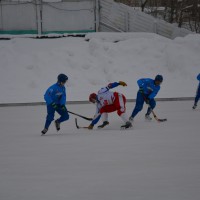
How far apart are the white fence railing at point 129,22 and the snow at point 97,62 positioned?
104 cm

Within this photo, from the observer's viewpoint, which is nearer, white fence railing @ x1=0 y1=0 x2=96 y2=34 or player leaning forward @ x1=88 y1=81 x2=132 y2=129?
player leaning forward @ x1=88 y1=81 x2=132 y2=129

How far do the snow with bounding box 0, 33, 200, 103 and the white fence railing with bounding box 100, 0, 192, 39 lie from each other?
40.8 inches

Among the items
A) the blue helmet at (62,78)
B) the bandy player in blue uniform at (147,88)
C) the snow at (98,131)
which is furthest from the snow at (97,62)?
the blue helmet at (62,78)

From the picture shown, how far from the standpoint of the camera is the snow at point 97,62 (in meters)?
12.3

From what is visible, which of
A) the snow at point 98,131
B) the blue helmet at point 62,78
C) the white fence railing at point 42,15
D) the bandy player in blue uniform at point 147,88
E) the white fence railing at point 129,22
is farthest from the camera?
the white fence railing at point 129,22

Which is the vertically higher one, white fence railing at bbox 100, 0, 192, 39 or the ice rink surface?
white fence railing at bbox 100, 0, 192, 39

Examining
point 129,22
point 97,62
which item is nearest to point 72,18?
point 129,22

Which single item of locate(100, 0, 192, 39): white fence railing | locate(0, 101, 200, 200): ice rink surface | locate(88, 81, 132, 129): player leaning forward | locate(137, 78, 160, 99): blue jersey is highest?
locate(100, 0, 192, 39): white fence railing

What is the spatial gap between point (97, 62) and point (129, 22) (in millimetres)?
3345

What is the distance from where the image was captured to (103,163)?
4.12m

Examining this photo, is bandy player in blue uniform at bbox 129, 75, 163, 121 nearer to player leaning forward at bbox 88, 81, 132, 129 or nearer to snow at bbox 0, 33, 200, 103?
player leaning forward at bbox 88, 81, 132, 129

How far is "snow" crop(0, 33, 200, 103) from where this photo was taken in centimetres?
1234

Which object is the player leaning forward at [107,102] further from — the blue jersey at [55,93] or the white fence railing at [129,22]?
the white fence railing at [129,22]

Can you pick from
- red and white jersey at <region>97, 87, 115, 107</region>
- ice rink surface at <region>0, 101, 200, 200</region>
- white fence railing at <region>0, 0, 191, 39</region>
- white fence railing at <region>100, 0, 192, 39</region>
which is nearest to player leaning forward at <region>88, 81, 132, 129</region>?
red and white jersey at <region>97, 87, 115, 107</region>
